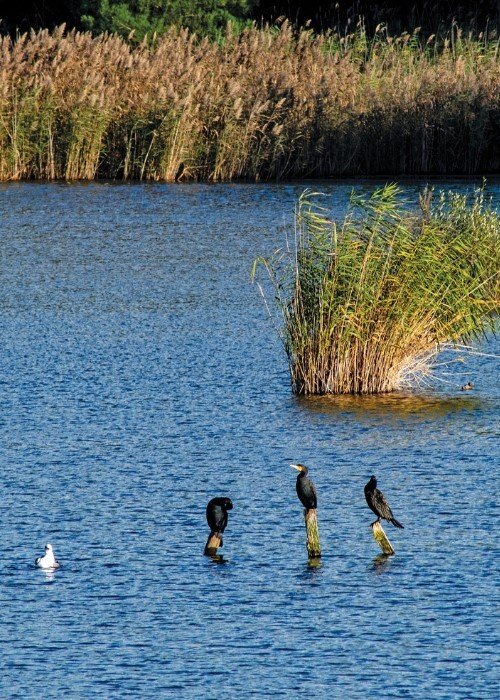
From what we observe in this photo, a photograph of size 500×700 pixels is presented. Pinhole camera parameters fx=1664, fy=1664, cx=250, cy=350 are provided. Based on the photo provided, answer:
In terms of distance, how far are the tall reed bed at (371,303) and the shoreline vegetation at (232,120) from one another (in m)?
16.0

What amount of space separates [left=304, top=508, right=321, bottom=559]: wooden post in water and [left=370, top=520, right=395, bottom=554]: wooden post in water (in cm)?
36

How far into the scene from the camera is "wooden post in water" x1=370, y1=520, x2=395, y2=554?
10.2 m

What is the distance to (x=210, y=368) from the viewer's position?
639 inches

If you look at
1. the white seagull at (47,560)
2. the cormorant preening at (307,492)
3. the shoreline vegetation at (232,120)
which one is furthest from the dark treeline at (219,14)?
the white seagull at (47,560)

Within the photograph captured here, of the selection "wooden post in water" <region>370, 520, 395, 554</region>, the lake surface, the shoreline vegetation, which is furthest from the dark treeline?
"wooden post in water" <region>370, 520, 395, 554</region>

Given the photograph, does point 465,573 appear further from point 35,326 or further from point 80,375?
point 35,326

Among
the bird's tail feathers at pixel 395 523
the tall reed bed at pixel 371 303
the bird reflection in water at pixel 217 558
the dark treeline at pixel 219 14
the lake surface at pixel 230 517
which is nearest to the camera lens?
the lake surface at pixel 230 517

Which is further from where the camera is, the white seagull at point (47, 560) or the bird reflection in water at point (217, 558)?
the bird reflection in water at point (217, 558)

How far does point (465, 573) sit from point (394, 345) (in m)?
5.11

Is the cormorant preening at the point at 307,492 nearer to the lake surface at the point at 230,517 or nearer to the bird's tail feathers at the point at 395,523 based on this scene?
the lake surface at the point at 230,517

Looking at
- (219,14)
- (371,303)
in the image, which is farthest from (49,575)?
(219,14)

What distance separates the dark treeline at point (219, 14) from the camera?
1606 inches

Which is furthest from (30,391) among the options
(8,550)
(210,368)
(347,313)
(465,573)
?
(465,573)

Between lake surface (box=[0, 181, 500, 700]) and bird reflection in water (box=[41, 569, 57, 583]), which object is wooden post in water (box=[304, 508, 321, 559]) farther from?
bird reflection in water (box=[41, 569, 57, 583])
